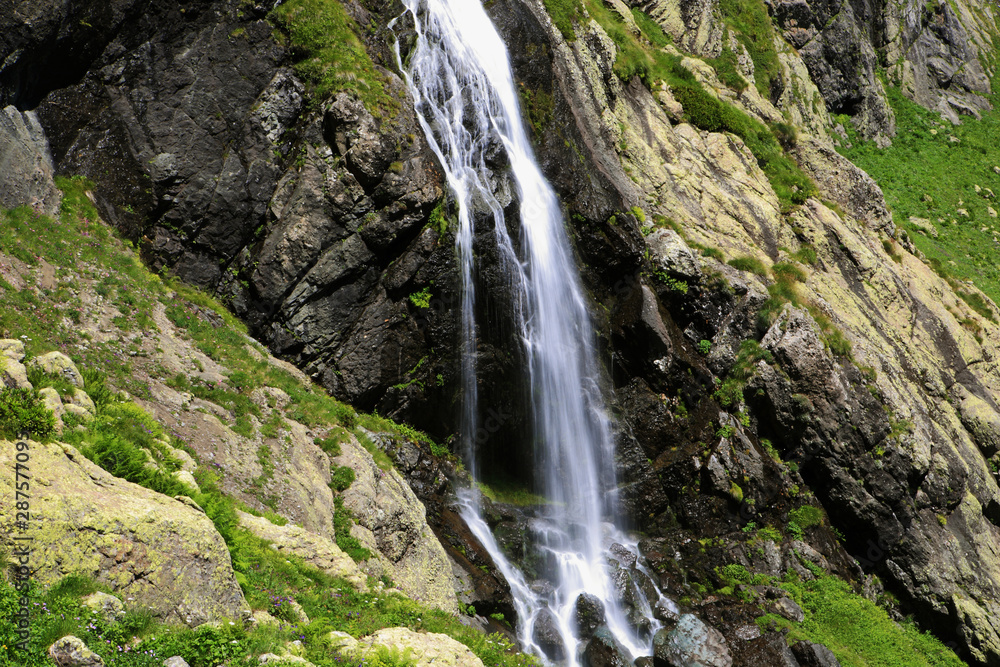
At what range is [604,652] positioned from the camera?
13.9m

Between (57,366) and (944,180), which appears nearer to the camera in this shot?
(57,366)

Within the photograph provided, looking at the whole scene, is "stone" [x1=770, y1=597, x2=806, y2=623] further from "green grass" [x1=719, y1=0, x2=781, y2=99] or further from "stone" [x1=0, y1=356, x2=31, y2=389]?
"green grass" [x1=719, y1=0, x2=781, y2=99]

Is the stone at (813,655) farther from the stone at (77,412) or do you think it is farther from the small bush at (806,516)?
the stone at (77,412)

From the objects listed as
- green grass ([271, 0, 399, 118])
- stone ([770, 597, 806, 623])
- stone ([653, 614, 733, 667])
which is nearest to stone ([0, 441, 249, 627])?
stone ([653, 614, 733, 667])

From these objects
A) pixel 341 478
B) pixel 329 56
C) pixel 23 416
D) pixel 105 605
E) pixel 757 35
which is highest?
pixel 757 35

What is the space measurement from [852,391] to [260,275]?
1886 centimetres

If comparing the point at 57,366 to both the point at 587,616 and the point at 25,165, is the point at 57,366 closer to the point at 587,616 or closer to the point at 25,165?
the point at 25,165

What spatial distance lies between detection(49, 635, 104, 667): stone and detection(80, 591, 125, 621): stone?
539 mm

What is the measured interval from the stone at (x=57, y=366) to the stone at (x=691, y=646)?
42.5ft

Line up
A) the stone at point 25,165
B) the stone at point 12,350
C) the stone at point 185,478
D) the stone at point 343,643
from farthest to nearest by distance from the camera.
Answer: the stone at point 25,165, the stone at point 185,478, the stone at point 12,350, the stone at point 343,643

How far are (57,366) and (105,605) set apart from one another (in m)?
4.74

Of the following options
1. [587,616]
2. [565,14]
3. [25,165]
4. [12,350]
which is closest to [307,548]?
[12,350]

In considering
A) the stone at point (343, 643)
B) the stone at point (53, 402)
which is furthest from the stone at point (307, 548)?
the stone at point (53, 402)

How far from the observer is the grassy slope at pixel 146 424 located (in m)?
5.50
